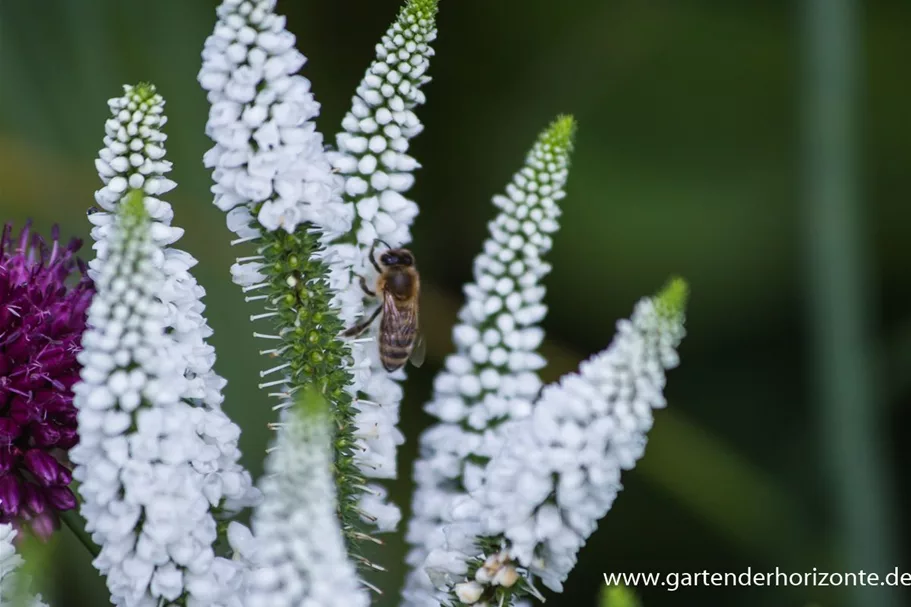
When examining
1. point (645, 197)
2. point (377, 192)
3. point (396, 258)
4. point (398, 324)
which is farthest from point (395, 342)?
point (645, 197)

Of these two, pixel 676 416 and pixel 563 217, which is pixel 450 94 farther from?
pixel 676 416

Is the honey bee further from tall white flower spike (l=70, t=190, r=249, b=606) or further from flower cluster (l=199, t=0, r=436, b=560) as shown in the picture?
tall white flower spike (l=70, t=190, r=249, b=606)

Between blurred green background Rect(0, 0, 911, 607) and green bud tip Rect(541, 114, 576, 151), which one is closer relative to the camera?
green bud tip Rect(541, 114, 576, 151)

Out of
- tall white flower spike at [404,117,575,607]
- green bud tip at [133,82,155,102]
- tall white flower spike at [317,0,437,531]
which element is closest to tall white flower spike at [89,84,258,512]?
green bud tip at [133,82,155,102]

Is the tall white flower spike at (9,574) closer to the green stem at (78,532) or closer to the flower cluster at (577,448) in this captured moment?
the green stem at (78,532)

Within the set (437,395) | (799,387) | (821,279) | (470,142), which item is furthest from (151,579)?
(799,387)

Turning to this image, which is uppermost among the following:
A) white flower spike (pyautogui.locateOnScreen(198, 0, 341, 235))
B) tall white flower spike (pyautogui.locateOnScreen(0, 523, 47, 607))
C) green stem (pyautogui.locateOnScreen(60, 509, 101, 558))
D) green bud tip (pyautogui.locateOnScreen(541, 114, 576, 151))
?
green bud tip (pyautogui.locateOnScreen(541, 114, 576, 151))
